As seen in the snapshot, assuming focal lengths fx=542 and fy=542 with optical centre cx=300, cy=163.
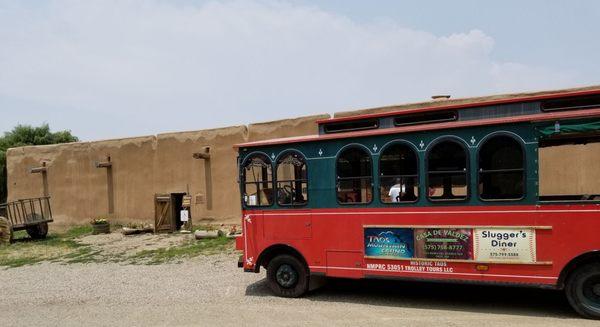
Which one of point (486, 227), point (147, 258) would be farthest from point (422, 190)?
point (147, 258)

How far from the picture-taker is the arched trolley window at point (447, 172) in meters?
7.64

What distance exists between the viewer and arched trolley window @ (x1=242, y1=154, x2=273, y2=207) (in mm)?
9211

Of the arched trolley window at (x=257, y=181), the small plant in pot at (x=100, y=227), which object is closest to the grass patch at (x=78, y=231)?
the small plant in pot at (x=100, y=227)

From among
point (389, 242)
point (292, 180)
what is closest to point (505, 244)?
point (389, 242)

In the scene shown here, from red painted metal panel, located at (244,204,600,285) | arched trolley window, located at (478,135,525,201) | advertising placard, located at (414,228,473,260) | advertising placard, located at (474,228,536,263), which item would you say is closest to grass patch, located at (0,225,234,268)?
red painted metal panel, located at (244,204,600,285)

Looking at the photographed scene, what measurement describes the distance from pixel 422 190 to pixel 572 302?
2.40 metres

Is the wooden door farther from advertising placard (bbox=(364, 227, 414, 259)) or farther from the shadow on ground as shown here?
advertising placard (bbox=(364, 227, 414, 259))

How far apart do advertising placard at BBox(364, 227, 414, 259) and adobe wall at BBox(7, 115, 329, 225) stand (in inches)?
346

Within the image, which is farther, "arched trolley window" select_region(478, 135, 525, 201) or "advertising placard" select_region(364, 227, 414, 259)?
"advertising placard" select_region(364, 227, 414, 259)

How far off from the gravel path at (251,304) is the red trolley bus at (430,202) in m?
0.49

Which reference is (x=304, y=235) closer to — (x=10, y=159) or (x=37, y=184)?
(x=37, y=184)

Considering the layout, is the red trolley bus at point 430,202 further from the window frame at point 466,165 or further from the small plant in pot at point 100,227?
the small plant in pot at point 100,227

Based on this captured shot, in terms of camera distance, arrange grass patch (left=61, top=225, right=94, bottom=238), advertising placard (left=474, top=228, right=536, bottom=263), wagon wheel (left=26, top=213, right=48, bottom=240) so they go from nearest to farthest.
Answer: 1. advertising placard (left=474, top=228, right=536, bottom=263)
2. wagon wheel (left=26, top=213, right=48, bottom=240)
3. grass patch (left=61, top=225, right=94, bottom=238)

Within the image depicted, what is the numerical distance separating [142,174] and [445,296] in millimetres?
14682
